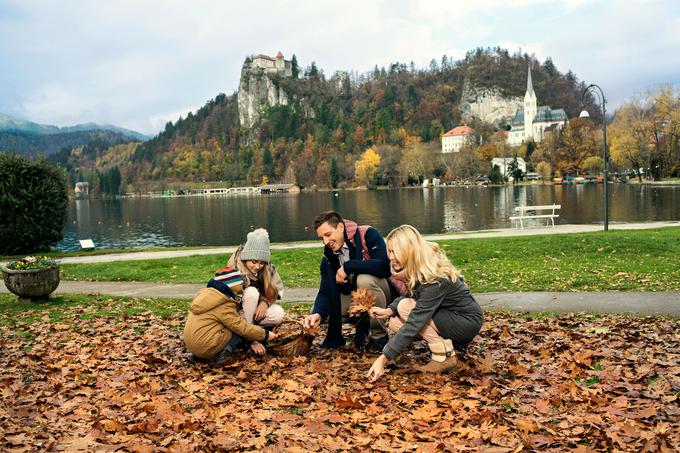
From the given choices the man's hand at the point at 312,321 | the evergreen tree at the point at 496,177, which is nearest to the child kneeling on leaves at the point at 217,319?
the man's hand at the point at 312,321

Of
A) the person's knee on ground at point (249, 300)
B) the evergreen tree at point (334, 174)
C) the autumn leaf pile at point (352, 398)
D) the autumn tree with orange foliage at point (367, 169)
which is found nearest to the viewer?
the autumn leaf pile at point (352, 398)

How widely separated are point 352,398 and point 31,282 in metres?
9.13

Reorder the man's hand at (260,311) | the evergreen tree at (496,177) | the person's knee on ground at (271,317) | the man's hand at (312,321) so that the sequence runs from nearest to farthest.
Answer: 1. the man's hand at (312,321)
2. the man's hand at (260,311)
3. the person's knee on ground at (271,317)
4. the evergreen tree at (496,177)

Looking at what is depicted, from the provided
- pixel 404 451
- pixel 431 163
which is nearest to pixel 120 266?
pixel 404 451

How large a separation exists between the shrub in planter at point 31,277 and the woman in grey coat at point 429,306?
28.8ft

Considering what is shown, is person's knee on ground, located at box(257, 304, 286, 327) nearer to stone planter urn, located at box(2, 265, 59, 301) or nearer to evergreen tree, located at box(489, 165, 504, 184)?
stone planter urn, located at box(2, 265, 59, 301)

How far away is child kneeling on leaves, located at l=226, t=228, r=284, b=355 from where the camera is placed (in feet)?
21.9

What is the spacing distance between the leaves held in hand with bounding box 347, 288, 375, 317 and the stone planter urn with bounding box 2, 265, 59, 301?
8.28 meters

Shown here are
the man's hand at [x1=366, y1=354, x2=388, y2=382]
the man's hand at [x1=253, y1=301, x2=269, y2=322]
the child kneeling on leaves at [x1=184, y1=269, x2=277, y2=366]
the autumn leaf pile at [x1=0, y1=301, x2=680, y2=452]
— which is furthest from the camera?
the man's hand at [x1=253, y1=301, x2=269, y2=322]

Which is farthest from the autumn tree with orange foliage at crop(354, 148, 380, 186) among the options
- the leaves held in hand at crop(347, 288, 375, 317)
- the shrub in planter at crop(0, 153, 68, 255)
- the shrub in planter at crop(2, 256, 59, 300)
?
the leaves held in hand at crop(347, 288, 375, 317)

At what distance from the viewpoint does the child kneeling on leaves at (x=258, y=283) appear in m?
6.66

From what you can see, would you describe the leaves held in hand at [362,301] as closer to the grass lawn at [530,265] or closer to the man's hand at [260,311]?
the man's hand at [260,311]

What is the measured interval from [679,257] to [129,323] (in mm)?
14104

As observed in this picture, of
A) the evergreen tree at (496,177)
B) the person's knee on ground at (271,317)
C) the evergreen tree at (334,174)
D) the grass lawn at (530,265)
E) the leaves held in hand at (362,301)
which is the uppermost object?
the evergreen tree at (334,174)
